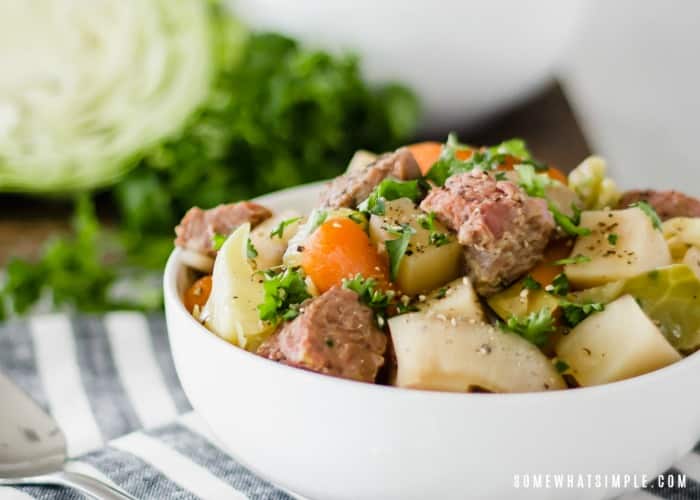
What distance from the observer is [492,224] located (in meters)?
1.89

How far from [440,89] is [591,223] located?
82.0 inches

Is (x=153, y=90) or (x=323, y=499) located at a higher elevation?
(x=153, y=90)

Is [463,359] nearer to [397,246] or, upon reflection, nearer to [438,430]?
[438,430]

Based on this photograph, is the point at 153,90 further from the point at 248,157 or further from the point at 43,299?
the point at 43,299

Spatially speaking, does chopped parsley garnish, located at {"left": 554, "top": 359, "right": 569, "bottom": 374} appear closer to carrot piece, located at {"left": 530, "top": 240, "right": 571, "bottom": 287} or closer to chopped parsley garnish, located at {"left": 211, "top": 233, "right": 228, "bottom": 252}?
carrot piece, located at {"left": 530, "top": 240, "right": 571, "bottom": 287}

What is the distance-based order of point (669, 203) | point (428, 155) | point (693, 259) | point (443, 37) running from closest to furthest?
1. point (693, 259)
2. point (669, 203)
3. point (428, 155)
4. point (443, 37)

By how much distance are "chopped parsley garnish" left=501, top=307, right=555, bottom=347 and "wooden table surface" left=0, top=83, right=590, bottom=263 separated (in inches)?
82.1

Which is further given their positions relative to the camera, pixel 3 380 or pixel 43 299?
pixel 43 299

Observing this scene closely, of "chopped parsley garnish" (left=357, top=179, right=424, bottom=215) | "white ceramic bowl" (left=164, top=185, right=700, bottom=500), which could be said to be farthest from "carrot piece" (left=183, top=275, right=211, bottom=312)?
"chopped parsley garnish" (left=357, top=179, right=424, bottom=215)

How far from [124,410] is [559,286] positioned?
1.50 metres

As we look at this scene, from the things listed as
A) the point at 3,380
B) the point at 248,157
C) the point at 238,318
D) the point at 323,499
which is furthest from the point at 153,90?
the point at 323,499

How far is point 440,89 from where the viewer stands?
4102 millimetres

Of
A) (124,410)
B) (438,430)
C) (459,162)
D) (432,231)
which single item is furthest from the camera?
(124,410)

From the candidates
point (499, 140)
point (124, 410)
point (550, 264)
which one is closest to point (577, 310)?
point (550, 264)
